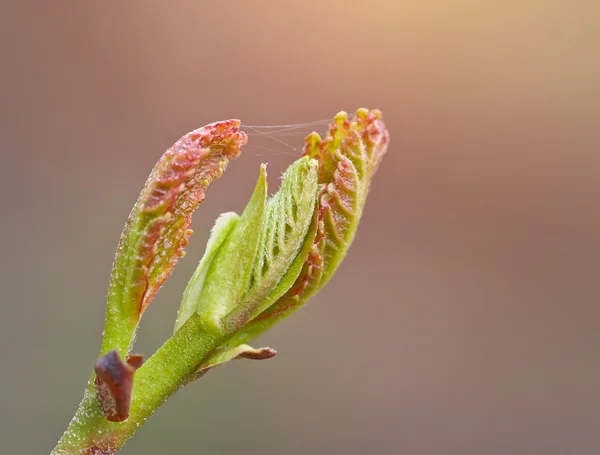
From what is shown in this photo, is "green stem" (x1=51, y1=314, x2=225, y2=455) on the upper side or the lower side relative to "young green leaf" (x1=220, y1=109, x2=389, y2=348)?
lower

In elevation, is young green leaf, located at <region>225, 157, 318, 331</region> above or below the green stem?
above

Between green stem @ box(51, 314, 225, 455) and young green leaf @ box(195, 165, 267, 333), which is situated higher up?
young green leaf @ box(195, 165, 267, 333)

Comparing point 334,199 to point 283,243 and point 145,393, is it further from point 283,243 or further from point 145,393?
point 145,393

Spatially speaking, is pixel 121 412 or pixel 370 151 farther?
pixel 370 151

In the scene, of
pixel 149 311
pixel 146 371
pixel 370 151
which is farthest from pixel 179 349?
pixel 149 311

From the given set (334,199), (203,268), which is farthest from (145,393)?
(334,199)

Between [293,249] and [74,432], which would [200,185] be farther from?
[74,432]
